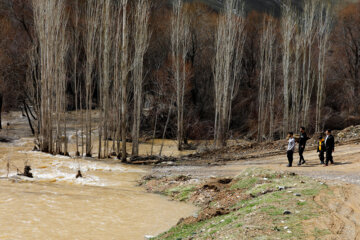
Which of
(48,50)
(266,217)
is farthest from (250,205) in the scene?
(48,50)

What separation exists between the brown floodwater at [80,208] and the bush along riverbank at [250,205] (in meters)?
0.82

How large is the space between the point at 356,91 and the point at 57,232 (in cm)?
3645

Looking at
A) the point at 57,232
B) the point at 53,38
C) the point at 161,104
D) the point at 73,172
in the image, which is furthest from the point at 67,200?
the point at 161,104

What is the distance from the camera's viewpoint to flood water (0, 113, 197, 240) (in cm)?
782

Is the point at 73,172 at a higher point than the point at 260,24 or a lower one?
lower

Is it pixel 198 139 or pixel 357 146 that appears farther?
pixel 198 139

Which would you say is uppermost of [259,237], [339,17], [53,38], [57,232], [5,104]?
[339,17]

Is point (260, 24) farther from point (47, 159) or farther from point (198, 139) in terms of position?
point (47, 159)

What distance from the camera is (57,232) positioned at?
7676 millimetres

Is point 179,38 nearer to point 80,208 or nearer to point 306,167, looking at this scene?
point 306,167

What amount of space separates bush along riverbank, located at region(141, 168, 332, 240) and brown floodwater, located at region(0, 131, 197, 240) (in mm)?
816

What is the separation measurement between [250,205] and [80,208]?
4636mm

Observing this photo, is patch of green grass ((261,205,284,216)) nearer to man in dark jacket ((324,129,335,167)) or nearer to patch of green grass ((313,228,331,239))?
patch of green grass ((313,228,331,239))

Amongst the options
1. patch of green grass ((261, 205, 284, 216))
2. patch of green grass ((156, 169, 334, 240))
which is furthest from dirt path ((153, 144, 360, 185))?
patch of green grass ((261, 205, 284, 216))
